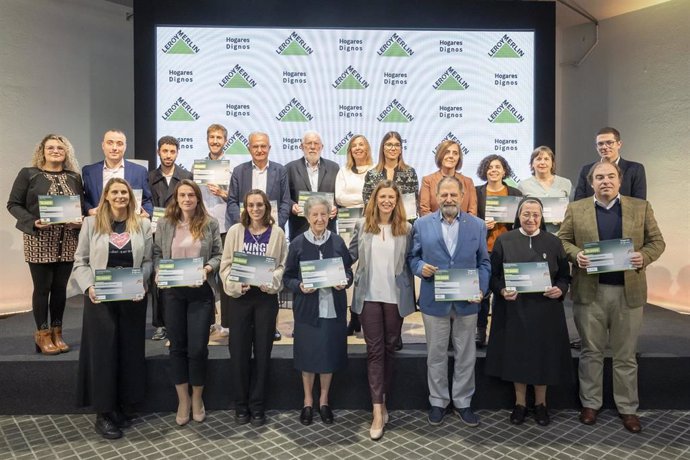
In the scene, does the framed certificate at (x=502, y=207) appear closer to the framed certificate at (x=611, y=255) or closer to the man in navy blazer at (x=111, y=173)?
the framed certificate at (x=611, y=255)

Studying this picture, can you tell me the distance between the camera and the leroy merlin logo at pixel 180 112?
5645 millimetres

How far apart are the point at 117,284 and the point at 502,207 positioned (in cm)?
241

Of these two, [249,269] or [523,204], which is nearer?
[249,269]

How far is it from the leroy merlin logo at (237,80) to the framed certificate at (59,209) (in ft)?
8.72

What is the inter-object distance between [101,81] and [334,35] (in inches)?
110

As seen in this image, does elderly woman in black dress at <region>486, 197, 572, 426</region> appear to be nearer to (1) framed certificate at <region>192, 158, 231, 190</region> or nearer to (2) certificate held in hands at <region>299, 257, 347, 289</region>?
(2) certificate held in hands at <region>299, 257, 347, 289</region>

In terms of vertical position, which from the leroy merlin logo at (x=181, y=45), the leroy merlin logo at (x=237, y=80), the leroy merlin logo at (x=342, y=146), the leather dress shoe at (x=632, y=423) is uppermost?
the leroy merlin logo at (x=181, y=45)

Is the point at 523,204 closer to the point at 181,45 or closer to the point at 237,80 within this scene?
the point at 237,80

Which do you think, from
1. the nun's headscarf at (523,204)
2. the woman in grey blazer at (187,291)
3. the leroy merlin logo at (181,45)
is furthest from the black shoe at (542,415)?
the leroy merlin logo at (181,45)

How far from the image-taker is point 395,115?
5.74m

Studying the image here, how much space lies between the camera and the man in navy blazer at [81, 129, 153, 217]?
11.9 ft

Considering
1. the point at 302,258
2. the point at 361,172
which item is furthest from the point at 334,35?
the point at 302,258

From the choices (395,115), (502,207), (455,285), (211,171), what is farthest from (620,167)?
(211,171)

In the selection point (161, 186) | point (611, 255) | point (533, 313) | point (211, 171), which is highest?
point (211, 171)
